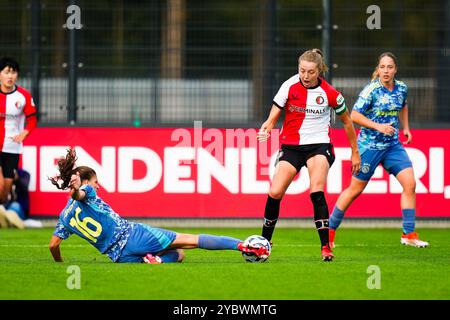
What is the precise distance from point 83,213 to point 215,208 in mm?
6345

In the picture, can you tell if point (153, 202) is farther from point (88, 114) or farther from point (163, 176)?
point (88, 114)

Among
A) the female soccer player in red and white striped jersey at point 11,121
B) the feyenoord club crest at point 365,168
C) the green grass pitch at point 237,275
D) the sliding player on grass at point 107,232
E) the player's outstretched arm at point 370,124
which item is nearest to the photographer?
the green grass pitch at point 237,275

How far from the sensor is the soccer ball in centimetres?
1134

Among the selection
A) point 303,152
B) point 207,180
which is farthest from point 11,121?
point 303,152

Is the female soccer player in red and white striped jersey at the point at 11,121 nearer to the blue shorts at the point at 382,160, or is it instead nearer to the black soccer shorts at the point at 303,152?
the blue shorts at the point at 382,160

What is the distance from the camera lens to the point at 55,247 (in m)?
11.3

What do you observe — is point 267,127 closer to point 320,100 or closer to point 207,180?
point 320,100

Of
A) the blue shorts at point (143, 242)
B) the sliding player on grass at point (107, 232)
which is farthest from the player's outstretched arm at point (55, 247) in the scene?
the blue shorts at point (143, 242)

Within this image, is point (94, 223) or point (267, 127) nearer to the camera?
point (94, 223)

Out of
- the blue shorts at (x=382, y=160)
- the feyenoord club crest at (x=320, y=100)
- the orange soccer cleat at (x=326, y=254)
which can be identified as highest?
A: the feyenoord club crest at (x=320, y=100)

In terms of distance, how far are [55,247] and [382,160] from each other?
4175mm

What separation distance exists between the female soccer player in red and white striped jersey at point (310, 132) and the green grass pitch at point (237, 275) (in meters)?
0.59

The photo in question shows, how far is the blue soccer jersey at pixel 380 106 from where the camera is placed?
13516 mm
